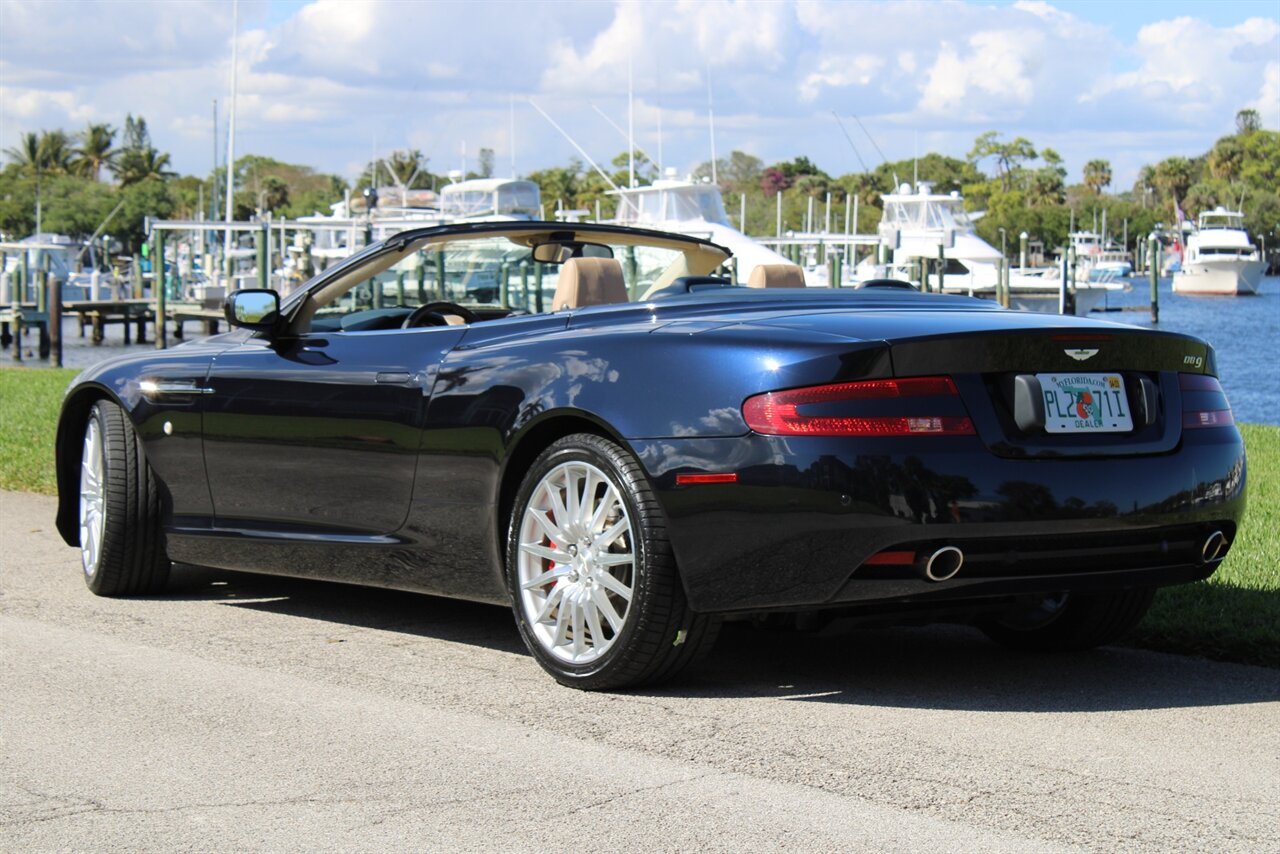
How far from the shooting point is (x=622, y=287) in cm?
Result: 625

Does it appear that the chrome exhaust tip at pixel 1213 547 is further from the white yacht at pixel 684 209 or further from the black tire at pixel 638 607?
the white yacht at pixel 684 209

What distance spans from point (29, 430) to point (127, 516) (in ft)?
22.8

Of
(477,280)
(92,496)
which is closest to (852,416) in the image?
(477,280)

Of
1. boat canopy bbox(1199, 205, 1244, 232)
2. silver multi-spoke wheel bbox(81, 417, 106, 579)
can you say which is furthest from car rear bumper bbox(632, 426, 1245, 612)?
boat canopy bbox(1199, 205, 1244, 232)

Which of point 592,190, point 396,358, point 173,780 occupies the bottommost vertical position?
point 173,780

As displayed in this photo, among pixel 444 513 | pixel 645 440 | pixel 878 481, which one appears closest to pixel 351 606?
pixel 444 513

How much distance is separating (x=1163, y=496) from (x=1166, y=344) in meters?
0.50

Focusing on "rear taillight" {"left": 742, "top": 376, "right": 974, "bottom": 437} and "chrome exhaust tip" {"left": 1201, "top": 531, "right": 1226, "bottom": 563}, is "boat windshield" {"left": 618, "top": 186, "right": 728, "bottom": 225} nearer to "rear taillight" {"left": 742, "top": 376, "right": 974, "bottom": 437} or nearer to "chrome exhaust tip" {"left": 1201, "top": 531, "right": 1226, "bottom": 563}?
"chrome exhaust tip" {"left": 1201, "top": 531, "right": 1226, "bottom": 563}

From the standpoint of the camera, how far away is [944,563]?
453cm

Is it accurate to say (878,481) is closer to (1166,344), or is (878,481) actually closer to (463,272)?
(1166,344)

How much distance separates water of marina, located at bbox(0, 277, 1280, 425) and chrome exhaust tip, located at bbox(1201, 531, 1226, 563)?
4.65 meters

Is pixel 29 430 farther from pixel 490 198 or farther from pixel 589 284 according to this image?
pixel 490 198

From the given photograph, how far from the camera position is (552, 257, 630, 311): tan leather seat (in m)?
6.09

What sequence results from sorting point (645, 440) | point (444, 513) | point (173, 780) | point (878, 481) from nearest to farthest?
point (173, 780) → point (878, 481) → point (645, 440) → point (444, 513)
